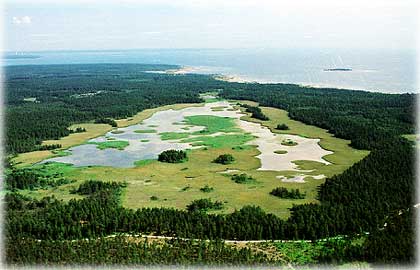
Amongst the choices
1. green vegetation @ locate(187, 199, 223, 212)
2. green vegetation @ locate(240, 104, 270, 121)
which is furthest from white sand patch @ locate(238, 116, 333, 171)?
green vegetation @ locate(187, 199, 223, 212)

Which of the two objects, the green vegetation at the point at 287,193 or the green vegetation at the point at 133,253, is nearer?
the green vegetation at the point at 133,253

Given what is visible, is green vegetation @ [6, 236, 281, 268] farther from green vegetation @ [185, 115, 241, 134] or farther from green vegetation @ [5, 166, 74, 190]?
green vegetation @ [185, 115, 241, 134]

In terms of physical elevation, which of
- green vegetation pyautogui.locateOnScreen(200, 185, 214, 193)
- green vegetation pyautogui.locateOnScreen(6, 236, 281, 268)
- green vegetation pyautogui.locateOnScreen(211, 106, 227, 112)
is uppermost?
green vegetation pyautogui.locateOnScreen(211, 106, 227, 112)

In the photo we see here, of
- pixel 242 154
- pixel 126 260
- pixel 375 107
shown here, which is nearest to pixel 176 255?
pixel 126 260

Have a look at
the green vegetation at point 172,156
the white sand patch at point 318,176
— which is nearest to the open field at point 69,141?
the green vegetation at point 172,156

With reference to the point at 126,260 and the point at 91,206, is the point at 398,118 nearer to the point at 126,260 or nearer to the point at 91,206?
the point at 91,206

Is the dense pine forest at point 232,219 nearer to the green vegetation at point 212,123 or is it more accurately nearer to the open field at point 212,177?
the open field at point 212,177
